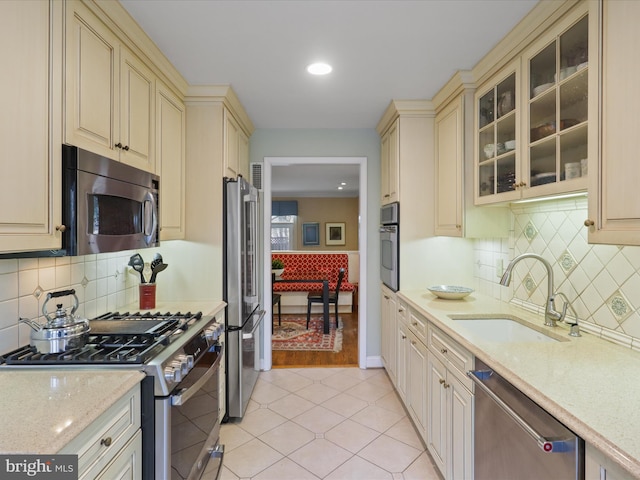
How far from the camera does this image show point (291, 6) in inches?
66.0

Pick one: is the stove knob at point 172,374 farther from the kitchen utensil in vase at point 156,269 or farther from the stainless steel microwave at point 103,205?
the kitchen utensil in vase at point 156,269

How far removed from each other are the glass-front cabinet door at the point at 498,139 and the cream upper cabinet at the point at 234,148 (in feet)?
5.62

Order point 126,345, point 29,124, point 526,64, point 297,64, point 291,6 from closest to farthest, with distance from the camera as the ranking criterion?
point 29,124 < point 126,345 < point 291,6 < point 526,64 < point 297,64

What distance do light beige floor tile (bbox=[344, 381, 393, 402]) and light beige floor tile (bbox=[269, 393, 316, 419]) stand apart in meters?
0.40

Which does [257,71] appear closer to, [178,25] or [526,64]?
[178,25]

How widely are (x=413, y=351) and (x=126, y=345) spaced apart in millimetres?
1727

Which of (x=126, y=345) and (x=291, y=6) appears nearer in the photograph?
(x=126, y=345)

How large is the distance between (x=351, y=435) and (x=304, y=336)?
7.97ft

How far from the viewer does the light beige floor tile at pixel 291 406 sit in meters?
2.77

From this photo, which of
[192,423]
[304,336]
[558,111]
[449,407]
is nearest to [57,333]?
[192,423]

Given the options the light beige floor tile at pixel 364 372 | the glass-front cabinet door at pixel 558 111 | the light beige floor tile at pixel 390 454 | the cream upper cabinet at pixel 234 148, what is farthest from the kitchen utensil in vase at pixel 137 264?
the glass-front cabinet door at pixel 558 111

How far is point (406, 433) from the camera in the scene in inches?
97.4

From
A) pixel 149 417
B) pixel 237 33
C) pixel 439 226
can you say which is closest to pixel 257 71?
pixel 237 33

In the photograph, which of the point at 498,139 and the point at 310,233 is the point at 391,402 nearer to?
the point at 498,139
